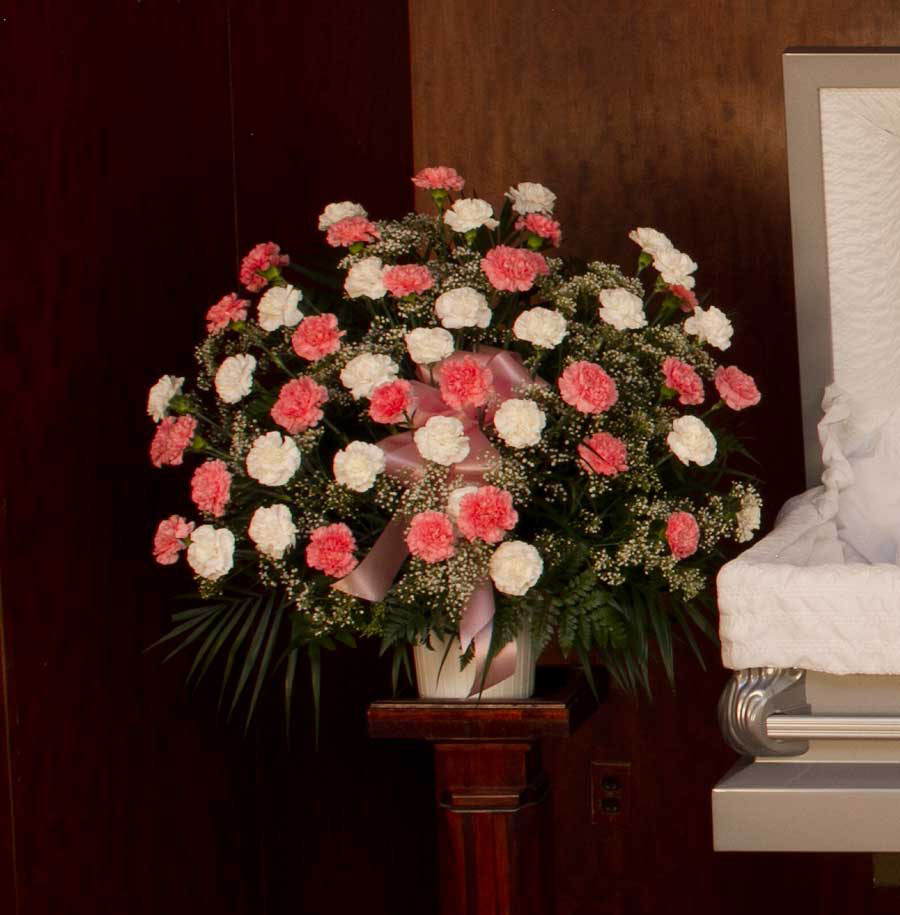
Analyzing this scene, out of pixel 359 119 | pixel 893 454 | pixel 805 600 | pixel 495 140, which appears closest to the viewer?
pixel 805 600

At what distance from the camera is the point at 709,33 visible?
215 centimetres

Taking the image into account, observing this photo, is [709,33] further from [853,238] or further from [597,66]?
[853,238]

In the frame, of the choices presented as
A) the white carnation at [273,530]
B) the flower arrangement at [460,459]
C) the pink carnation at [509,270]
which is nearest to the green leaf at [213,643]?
the flower arrangement at [460,459]

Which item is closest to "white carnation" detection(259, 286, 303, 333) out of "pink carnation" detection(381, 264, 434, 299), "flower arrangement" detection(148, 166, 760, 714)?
"flower arrangement" detection(148, 166, 760, 714)

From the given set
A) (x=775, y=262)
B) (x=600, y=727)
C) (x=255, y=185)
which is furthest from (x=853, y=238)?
(x=600, y=727)

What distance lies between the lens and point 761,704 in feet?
4.03

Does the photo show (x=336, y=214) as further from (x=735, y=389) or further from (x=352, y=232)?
(x=735, y=389)

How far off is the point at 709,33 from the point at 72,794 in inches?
58.6

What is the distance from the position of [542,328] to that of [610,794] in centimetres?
103

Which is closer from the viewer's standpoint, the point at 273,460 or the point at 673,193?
the point at 273,460

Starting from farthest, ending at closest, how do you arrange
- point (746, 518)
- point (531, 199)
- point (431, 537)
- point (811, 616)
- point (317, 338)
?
point (531, 199), point (746, 518), point (317, 338), point (431, 537), point (811, 616)

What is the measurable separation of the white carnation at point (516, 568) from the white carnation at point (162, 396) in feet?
1.26

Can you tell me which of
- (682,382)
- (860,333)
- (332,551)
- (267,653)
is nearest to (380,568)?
(332,551)

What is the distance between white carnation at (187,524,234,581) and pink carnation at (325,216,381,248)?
1.19 feet
